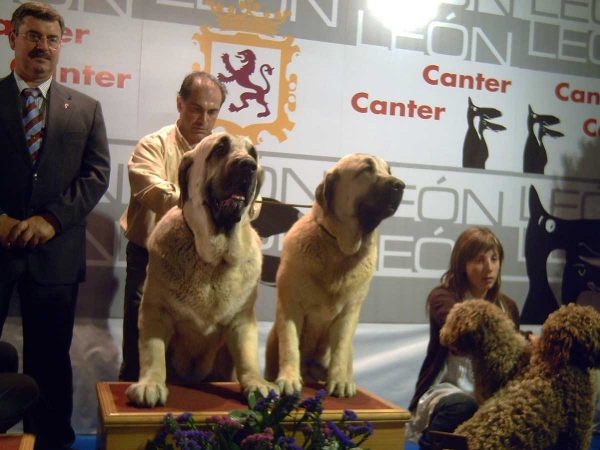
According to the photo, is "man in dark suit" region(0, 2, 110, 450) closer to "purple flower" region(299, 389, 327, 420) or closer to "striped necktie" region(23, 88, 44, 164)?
"striped necktie" region(23, 88, 44, 164)

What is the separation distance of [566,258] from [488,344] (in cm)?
204

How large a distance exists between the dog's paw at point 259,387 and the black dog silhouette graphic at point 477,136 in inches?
83.9

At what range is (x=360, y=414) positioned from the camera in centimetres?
208

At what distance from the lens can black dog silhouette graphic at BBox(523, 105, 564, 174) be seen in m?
3.85

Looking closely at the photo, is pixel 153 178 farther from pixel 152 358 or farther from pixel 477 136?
pixel 477 136

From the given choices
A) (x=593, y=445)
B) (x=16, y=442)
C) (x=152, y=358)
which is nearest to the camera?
(x=16, y=442)

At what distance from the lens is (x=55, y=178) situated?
2566 millimetres

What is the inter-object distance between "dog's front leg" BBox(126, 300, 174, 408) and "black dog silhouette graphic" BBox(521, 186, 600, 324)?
2.44 meters

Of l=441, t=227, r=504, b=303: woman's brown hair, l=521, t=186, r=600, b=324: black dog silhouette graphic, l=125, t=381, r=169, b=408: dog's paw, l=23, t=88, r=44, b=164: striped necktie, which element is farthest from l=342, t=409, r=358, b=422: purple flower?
l=521, t=186, r=600, b=324: black dog silhouette graphic

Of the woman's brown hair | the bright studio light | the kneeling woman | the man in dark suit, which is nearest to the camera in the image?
the man in dark suit

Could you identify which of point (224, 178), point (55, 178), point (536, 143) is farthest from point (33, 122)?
point (536, 143)

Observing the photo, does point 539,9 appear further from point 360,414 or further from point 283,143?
point 360,414

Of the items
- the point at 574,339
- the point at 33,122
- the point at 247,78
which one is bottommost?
the point at 574,339

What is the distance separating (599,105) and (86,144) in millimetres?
3007
